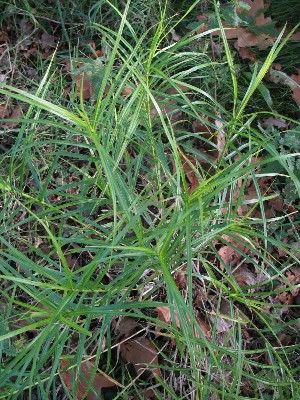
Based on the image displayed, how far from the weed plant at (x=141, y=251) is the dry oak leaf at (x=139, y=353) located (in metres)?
0.04

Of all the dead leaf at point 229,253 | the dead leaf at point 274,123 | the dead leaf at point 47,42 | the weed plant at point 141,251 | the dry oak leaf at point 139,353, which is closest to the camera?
the weed plant at point 141,251

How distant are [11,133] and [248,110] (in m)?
1.10

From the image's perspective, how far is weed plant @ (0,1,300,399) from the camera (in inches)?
49.4

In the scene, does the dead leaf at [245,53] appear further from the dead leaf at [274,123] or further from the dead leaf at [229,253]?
the dead leaf at [229,253]

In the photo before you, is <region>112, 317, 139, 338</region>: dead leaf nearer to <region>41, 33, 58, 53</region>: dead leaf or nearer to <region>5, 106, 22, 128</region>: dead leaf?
<region>5, 106, 22, 128</region>: dead leaf

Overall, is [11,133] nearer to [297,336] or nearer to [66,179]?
[66,179]

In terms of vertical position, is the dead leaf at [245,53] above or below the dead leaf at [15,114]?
above

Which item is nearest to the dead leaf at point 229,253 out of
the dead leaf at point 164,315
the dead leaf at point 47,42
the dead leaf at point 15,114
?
the dead leaf at point 164,315

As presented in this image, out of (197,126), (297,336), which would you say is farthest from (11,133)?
(297,336)

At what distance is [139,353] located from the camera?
195 cm

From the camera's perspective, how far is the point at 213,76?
2410 millimetres

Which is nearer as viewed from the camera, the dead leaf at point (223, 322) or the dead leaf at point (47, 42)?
the dead leaf at point (223, 322)

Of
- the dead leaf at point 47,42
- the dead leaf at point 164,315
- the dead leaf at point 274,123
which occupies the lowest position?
the dead leaf at point 164,315

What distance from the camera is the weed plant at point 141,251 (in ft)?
4.12
